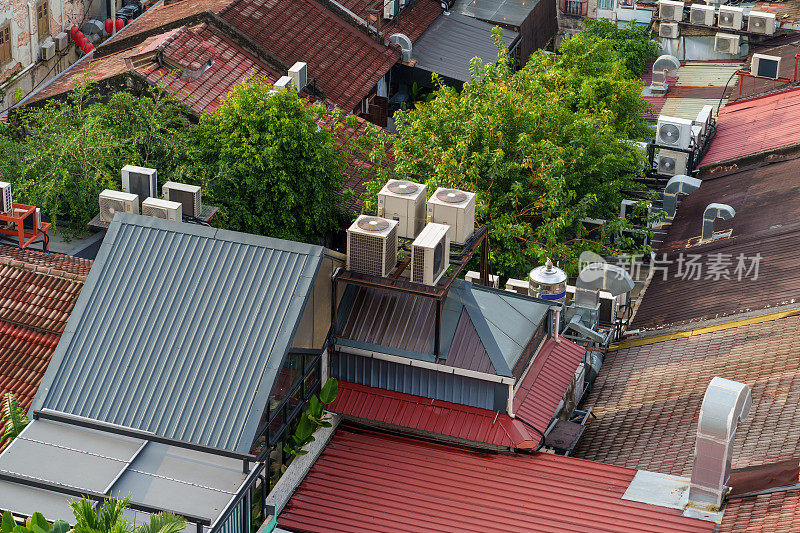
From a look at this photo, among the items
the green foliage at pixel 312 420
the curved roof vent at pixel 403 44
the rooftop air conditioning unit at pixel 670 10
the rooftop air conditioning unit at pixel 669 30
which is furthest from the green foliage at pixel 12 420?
the rooftop air conditioning unit at pixel 669 30

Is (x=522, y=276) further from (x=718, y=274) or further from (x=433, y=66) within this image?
(x=433, y=66)

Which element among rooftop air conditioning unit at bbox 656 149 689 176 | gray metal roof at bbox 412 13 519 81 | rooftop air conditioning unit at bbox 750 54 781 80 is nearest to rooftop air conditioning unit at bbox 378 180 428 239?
rooftop air conditioning unit at bbox 656 149 689 176

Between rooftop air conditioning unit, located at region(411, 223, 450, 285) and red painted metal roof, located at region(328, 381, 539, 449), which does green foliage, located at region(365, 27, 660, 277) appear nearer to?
rooftop air conditioning unit, located at region(411, 223, 450, 285)

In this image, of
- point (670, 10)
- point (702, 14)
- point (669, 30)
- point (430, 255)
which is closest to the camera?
point (430, 255)

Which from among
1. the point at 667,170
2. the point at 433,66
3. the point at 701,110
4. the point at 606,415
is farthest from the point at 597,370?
the point at 433,66

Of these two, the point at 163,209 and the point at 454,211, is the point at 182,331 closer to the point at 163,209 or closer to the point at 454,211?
the point at 163,209

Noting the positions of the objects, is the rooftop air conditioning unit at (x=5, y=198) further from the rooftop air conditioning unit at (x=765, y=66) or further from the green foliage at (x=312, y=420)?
the rooftop air conditioning unit at (x=765, y=66)

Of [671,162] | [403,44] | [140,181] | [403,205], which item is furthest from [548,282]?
[403,44]
